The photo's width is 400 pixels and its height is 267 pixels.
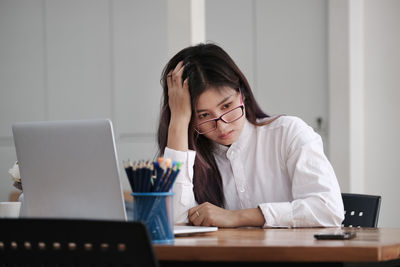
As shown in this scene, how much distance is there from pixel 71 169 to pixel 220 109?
2.68ft

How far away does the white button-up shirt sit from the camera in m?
2.02

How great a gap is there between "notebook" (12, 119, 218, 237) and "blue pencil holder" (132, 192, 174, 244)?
44mm

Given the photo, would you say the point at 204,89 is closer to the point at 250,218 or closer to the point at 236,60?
the point at 250,218

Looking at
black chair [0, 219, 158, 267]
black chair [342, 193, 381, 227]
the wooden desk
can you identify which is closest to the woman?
black chair [342, 193, 381, 227]

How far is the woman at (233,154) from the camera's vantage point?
202cm

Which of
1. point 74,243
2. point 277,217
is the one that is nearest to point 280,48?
point 277,217

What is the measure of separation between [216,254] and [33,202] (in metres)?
0.45

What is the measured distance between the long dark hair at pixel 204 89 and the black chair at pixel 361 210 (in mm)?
405

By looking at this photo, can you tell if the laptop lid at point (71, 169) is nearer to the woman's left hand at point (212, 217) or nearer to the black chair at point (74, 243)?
the black chair at point (74, 243)

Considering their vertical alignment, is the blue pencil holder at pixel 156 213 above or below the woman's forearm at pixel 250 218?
above

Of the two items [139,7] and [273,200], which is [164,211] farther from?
[139,7]

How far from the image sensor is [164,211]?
5.04 feet

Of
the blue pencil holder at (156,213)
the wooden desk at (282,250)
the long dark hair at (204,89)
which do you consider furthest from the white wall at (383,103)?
the blue pencil holder at (156,213)

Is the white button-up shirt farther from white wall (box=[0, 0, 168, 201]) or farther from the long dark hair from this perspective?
white wall (box=[0, 0, 168, 201])
